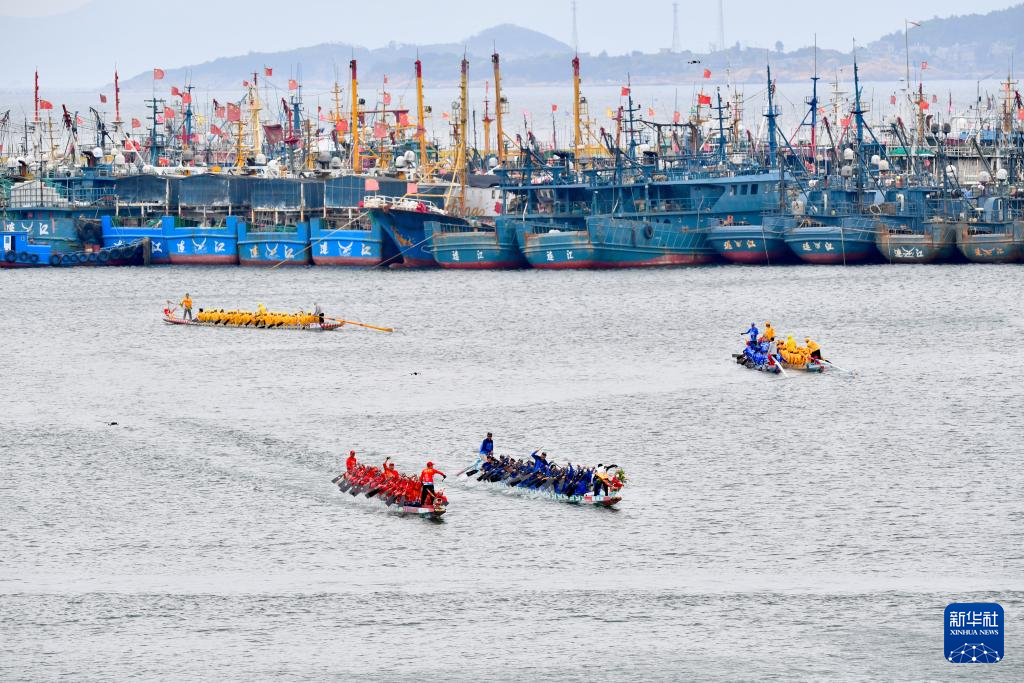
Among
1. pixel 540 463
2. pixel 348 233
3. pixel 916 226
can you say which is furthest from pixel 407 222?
pixel 540 463

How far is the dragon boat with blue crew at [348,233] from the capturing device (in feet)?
639

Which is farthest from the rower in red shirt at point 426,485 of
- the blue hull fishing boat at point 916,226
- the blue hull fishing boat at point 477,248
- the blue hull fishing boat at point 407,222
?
the blue hull fishing boat at point 916,226

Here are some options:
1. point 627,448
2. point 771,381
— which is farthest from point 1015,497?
point 771,381

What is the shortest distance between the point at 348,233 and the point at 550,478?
389ft

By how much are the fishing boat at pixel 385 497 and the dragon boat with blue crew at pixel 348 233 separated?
11284 cm

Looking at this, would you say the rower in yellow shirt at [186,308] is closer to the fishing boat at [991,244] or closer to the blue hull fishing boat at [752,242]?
the blue hull fishing boat at [752,242]

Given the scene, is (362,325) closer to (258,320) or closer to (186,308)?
(258,320)

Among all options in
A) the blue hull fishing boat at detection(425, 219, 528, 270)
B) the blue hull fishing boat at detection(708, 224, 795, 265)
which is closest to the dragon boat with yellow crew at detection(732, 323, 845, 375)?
the blue hull fishing boat at detection(708, 224, 795, 265)

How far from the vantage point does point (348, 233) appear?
195000 millimetres

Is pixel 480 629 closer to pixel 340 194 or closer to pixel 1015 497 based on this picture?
pixel 1015 497

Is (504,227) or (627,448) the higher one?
(504,227)

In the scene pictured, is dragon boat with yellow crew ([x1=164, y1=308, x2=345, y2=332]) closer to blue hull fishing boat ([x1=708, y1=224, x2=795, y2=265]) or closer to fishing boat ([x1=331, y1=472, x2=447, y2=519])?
blue hull fishing boat ([x1=708, y1=224, x2=795, y2=265])

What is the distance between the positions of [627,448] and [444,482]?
12201 millimetres

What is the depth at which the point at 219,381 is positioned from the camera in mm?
115562
